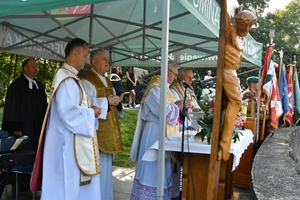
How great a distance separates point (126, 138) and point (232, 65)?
6875mm

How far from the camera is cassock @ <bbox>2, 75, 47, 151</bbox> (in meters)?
4.23

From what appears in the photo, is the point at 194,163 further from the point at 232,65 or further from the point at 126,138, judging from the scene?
the point at 126,138

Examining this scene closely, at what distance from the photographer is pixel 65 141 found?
273cm

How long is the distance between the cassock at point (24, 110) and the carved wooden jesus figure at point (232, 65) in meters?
2.81

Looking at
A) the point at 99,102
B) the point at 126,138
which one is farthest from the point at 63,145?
the point at 126,138

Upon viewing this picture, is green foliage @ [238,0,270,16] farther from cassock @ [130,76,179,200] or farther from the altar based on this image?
the altar

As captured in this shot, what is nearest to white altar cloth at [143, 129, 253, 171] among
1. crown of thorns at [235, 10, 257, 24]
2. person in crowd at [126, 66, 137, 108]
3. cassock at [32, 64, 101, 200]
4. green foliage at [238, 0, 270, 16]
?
cassock at [32, 64, 101, 200]

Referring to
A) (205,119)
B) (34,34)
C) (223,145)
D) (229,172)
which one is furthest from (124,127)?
(223,145)

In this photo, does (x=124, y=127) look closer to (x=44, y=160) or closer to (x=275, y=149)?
(x=275, y=149)

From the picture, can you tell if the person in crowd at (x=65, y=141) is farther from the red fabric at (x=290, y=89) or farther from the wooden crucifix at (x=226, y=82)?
the red fabric at (x=290, y=89)

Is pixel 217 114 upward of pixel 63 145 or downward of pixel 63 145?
upward

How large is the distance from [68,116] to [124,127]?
23.3ft

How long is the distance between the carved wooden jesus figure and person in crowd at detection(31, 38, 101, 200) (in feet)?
3.74

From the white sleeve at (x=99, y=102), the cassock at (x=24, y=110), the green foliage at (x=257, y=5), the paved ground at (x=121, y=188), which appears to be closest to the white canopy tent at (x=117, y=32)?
the cassock at (x=24, y=110)
